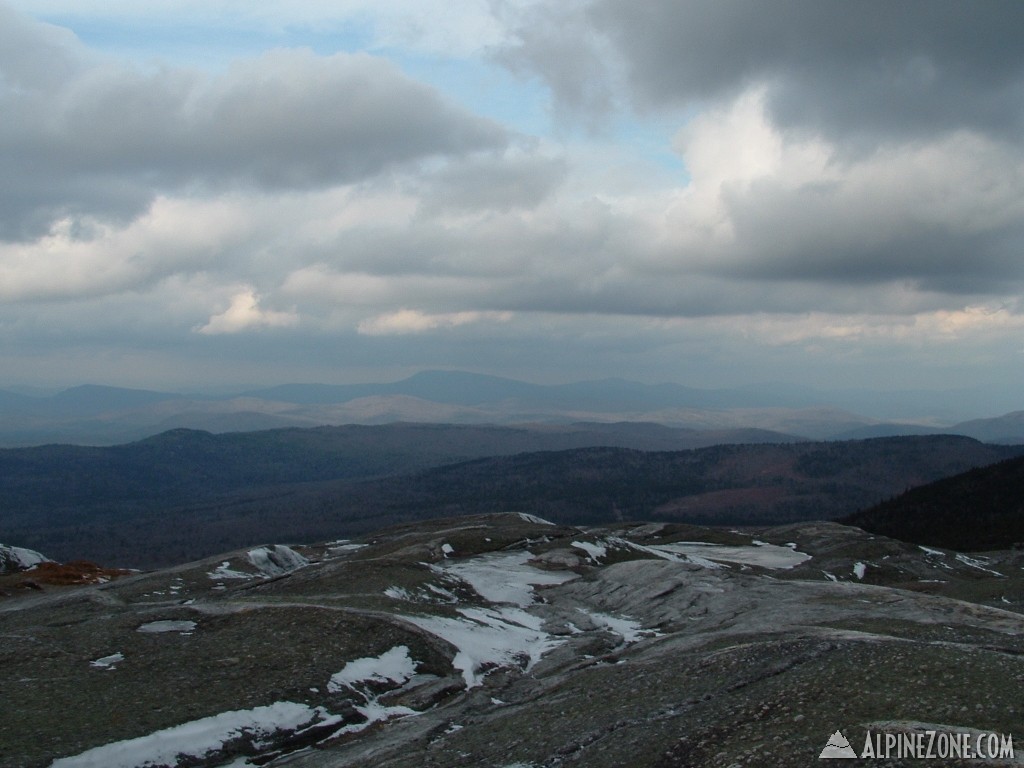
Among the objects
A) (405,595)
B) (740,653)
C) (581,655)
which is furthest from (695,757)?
(405,595)

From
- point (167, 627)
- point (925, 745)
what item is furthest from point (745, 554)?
point (925, 745)

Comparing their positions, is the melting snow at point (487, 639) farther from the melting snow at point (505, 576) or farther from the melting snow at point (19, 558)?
the melting snow at point (19, 558)

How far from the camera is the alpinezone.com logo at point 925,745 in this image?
58.2 ft

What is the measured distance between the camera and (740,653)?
32000mm

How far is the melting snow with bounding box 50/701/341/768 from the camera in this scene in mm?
25828

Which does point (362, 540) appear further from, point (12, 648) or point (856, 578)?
point (12, 648)

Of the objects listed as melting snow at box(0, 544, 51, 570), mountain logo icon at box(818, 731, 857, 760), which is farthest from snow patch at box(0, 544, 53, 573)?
mountain logo icon at box(818, 731, 857, 760)

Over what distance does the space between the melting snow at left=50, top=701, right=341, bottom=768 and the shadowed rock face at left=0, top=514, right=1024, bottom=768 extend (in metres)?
0.08

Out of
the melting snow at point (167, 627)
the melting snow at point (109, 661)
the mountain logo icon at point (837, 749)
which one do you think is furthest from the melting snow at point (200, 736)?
the mountain logo icon at point (837, 749)

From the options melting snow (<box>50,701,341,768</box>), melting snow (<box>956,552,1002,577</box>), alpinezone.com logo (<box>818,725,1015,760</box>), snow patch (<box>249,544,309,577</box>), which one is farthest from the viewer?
melting snow (<box>956,552,1002,577</box>)

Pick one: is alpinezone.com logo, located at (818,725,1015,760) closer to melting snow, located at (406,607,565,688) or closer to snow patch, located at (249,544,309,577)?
melting snow, located at (406,607,565,688)

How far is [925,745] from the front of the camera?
18484 millimetres

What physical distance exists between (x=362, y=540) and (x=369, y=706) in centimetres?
8679

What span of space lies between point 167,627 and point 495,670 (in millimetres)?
18831
